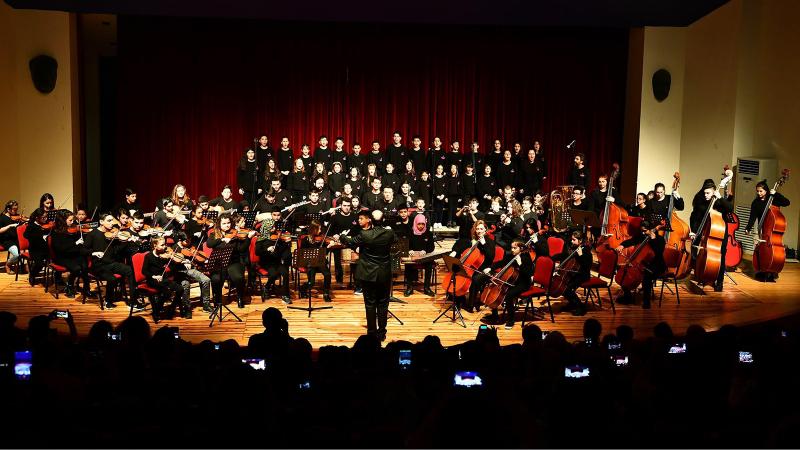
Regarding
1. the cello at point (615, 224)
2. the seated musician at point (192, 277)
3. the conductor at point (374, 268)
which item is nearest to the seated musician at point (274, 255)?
the seated musician at point (192, 277)

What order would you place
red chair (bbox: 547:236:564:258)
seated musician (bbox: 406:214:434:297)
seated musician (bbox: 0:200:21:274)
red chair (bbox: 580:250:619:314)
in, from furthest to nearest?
1. seated musician (bbox: 0:200:21:274)
2. seated musician (bbox: 406:214:434:297)
3. red chair (bbox: 547:236:564:258)
4. red chair (bbox: 580:250:619:314)

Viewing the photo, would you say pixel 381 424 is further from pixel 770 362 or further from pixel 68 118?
pixel 68 118

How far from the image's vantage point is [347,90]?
55.7 ft

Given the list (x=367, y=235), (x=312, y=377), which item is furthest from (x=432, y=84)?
(x=312, y=377)

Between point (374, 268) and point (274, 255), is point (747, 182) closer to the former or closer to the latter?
point (374, 268)

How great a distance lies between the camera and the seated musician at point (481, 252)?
10.0 metres

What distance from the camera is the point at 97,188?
18328mm

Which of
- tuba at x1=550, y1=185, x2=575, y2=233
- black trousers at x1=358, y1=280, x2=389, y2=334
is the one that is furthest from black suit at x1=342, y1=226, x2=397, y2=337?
tuba at x1=550, y1=185, x2=575, y2=233

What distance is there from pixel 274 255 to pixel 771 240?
640cm

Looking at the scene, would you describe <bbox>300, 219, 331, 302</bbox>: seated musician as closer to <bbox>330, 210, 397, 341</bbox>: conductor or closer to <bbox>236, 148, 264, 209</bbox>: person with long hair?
<bbox>330, 210, 397, 341</bbox>: conductor

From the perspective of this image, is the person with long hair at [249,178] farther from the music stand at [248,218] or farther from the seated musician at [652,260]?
the seated musician at [652,260]

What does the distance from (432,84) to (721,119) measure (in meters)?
5.35

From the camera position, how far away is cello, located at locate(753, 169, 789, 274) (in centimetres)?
1145

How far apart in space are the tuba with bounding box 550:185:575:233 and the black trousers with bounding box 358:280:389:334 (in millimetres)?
3437
